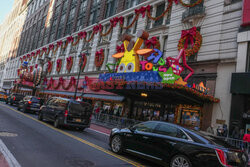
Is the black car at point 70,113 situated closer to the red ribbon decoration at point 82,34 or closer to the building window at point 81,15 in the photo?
the red ribbon decoration at point 82,34

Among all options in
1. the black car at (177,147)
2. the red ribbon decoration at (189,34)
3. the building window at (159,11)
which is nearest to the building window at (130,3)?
the building window at (159,11)

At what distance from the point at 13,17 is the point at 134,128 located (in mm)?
99511

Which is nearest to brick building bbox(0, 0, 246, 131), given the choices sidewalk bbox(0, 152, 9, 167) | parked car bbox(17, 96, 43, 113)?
parked car bbox(17, 96, 43, 113)

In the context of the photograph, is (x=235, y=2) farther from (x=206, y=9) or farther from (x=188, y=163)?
(x=188, y=163)

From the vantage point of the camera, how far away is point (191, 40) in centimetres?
1867

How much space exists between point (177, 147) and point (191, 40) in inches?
573

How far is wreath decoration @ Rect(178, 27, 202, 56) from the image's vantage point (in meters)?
18.2

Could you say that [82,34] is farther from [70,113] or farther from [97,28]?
[70,113]

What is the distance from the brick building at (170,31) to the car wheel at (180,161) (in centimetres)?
1103

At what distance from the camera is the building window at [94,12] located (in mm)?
34969

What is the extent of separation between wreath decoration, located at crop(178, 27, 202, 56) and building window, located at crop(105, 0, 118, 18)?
51.7 feet

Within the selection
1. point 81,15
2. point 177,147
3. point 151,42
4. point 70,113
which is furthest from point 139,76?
point 81,15

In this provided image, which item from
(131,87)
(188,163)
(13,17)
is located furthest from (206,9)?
(13,17)

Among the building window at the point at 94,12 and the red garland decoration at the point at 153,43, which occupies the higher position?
the building window at the point at 94,12
